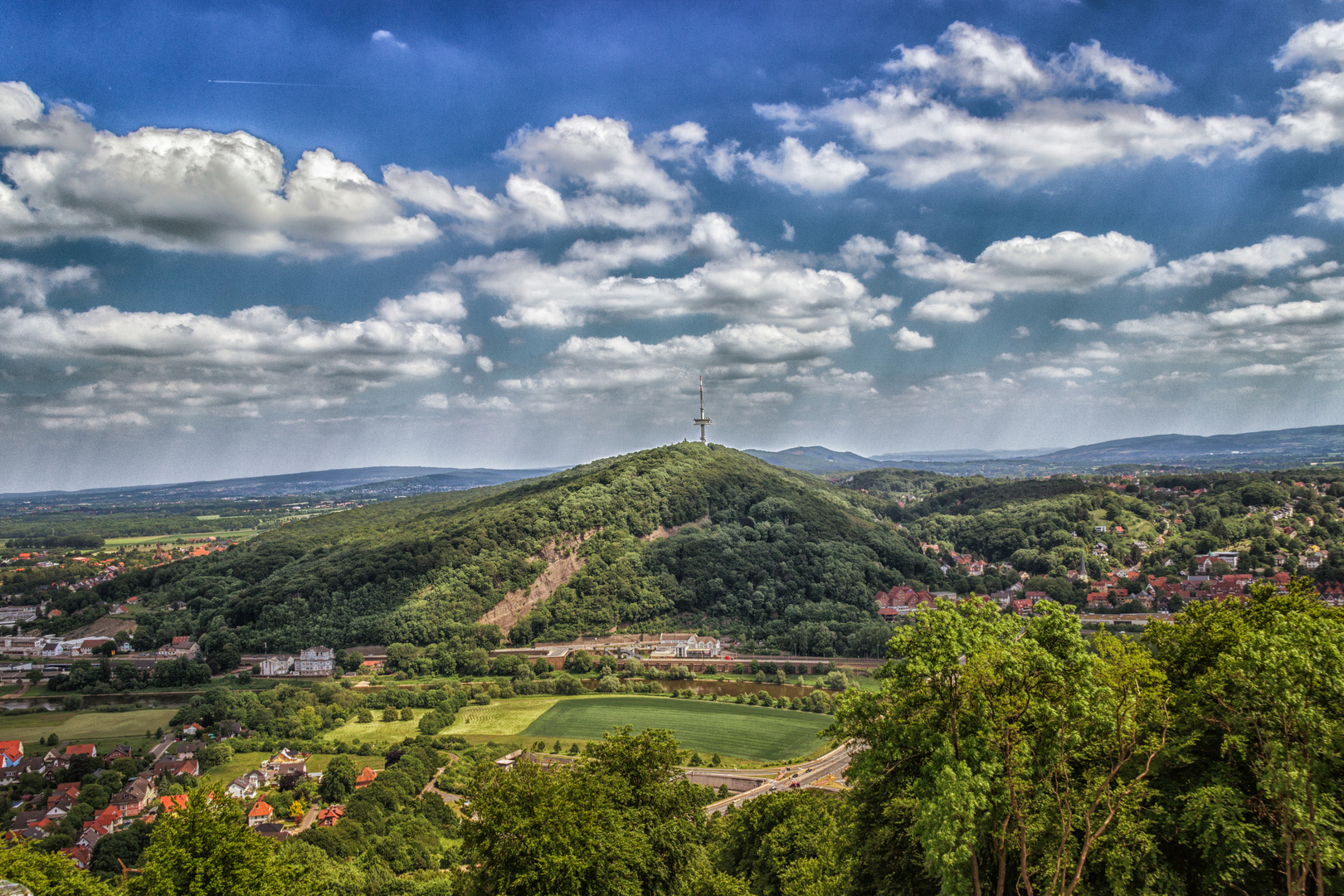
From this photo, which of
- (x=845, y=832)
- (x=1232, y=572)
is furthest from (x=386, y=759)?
(x=1232, y=572)

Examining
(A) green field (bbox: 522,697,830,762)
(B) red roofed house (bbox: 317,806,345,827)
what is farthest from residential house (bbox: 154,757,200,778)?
(A) green field (bbox: 522,697,830,762)

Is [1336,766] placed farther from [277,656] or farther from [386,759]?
[277,656]

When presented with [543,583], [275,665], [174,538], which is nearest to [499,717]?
[275,665]

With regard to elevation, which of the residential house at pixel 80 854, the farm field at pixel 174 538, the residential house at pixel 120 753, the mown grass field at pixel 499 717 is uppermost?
the farm field at pixel 174 538

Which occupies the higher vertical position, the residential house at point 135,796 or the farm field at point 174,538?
the farm field at point 174,538

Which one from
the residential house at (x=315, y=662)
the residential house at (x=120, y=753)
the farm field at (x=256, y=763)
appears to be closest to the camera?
the farm field at (x=256, y=763)

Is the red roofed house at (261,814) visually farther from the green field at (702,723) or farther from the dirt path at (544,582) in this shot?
the dirt path at (544,582)

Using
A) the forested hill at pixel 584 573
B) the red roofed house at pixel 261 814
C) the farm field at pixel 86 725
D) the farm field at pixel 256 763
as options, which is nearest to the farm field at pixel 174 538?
the forested hill at pixel 584 573
